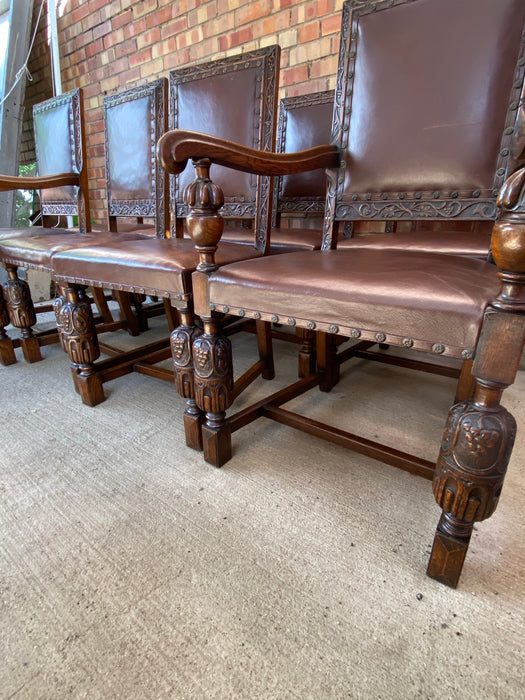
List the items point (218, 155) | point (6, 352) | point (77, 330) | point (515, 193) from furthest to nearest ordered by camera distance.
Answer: point (6, 352), point (77, 330), point (218, 155), point (515, 193)

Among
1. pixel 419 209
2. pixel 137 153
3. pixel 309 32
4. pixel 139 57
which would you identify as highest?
pixel 139 57

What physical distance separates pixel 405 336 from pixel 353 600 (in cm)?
48

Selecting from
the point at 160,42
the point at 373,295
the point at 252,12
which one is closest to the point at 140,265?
the point at 373,295

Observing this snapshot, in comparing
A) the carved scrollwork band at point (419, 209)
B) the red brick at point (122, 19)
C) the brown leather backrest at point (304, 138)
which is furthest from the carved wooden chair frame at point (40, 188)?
the red brick at point (122, 19)

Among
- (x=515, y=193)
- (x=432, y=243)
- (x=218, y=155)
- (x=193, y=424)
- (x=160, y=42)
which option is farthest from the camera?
(x=160, y=42)

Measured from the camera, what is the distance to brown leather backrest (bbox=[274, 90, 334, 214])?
191cm

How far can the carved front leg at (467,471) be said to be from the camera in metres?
0.59

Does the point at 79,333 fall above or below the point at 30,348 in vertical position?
above

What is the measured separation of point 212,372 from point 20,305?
1188 millimetres

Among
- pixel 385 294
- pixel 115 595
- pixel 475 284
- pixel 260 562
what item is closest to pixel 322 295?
pixel 385 294

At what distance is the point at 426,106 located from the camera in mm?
1009

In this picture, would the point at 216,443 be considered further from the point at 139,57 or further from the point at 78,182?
the point at 139,57

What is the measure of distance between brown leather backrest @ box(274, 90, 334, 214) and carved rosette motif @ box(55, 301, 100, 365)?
1.10 m

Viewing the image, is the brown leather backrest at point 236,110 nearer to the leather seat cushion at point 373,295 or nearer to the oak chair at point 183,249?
the oak chair at point 183,249
